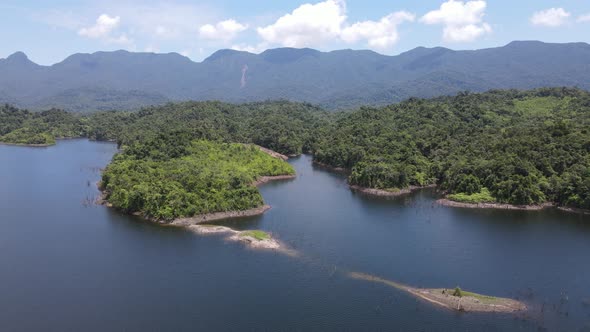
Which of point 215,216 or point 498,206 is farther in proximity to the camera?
point 498,206

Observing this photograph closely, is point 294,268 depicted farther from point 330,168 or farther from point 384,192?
point 330,168

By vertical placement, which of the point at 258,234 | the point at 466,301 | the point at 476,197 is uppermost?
the point at 476,197

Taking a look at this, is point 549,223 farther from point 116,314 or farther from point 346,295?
point 116,314

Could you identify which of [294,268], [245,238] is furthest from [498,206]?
[245,238]

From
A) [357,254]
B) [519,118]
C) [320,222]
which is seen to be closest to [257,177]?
[320,222]

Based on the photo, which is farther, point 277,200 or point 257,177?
point 257,177

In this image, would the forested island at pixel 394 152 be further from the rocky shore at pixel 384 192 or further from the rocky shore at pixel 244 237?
the rocky shore at pixel 244 237

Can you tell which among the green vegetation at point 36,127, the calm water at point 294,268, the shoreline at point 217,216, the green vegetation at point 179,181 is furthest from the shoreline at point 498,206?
the green vegetation at point 36,127
